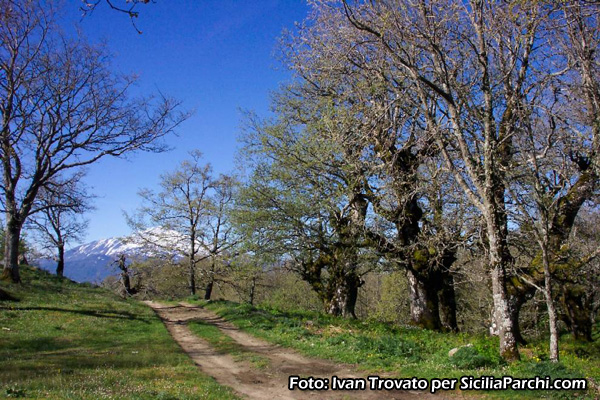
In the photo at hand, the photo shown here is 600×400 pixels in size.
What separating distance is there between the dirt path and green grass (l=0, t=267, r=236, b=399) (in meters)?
0.52

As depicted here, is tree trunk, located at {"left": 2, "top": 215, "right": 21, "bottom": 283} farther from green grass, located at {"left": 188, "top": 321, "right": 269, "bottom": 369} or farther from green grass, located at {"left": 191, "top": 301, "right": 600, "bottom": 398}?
green grass, located at {"left": 191, "top": 301, "right": 600, "bottom": 398}

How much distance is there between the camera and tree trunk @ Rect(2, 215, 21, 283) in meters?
21.8

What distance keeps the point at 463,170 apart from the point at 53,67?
→ 20.0 metres

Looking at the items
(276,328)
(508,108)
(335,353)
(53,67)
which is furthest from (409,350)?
(53,67)

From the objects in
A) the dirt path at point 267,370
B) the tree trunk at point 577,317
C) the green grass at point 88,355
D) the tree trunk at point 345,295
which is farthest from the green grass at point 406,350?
the green grass at point 88,355

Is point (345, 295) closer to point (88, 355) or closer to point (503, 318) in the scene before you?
point (503, 318)

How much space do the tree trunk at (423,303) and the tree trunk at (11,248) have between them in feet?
64.3

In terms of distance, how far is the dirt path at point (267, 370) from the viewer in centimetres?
877

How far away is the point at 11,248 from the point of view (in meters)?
22.0

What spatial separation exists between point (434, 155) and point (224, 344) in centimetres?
984

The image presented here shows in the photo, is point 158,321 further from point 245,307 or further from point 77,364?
point 77,364

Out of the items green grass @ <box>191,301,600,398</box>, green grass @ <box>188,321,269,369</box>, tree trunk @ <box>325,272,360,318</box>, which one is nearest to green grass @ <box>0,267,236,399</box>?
green grass @ <box>188,321,269,369</box>

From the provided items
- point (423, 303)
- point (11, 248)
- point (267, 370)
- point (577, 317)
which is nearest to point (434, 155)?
point (423, 303)

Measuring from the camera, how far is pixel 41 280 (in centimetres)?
2780
